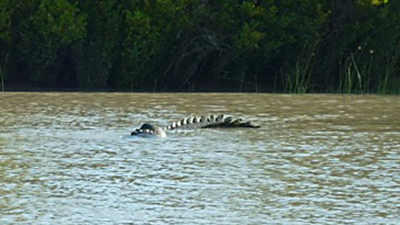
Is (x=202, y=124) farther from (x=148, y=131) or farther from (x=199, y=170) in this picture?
(x=199, y=170)

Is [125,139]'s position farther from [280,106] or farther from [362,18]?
[362,18]

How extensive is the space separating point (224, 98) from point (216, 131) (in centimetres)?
850

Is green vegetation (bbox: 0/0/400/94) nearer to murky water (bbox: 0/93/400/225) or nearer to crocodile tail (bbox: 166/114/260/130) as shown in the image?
murky water (bbox: 0/93/400/225)

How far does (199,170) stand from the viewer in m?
10.5

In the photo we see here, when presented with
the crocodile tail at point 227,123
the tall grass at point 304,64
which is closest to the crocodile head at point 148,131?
the crocodile tail at point 227,123

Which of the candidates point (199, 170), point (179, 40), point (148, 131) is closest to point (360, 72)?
point (179, 40)

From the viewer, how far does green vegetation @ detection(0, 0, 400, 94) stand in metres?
28.0

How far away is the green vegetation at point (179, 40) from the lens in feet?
91.7

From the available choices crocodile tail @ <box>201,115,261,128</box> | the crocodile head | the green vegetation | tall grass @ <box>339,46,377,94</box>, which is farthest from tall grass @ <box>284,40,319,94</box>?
the crocodile head

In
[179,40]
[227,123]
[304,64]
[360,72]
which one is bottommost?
[227,123]

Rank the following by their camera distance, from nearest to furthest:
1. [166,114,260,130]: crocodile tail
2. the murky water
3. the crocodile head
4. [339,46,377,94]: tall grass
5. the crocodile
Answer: the murky water
the crocodile head
the crocodile
[166,114,260,130]: crocodile tail
[339,46,377,94]: tall grass

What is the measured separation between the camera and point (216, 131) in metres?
15.2

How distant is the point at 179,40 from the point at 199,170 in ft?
62.5

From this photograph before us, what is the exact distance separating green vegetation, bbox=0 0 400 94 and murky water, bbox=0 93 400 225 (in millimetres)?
9527
